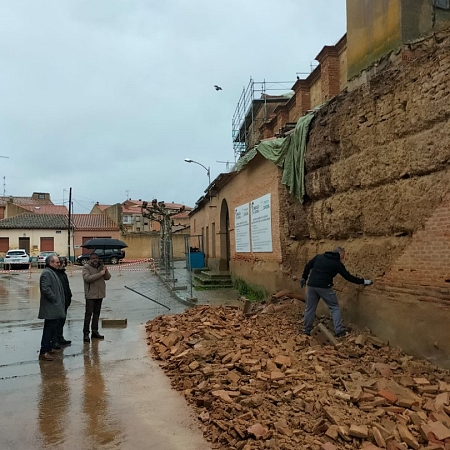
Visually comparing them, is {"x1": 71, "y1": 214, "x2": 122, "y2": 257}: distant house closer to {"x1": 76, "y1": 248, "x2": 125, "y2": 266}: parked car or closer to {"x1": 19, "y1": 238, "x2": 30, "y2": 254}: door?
{"x1": 19, "y1": 238, "x2": 30, "y2": 254}: door

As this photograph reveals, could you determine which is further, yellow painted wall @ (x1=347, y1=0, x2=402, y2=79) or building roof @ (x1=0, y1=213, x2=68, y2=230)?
building roof @ (x1=0, y1=213, x2=68, y2=230)

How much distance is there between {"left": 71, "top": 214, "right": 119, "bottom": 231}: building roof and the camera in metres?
49.7

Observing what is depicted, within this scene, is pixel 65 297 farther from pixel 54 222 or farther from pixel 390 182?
pixel 54 222

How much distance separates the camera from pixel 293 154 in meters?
10.6

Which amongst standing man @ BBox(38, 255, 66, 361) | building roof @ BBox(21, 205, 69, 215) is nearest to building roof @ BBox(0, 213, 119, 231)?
building roof @ BBox(21, 205, 69, 215)

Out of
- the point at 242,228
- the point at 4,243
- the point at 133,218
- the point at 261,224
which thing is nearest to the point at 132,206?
the point at 133,218

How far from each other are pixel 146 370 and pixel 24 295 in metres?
12.6

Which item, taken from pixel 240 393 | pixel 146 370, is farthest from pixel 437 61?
pixel 146 370

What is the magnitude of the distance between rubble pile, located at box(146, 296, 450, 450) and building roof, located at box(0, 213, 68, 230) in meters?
43.5

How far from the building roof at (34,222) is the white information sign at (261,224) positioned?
3901 cm

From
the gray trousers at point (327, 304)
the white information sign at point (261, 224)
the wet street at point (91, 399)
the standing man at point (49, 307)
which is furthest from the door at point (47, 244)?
the gray trousers at point (327, 304)

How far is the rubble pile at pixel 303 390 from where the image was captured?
406cm

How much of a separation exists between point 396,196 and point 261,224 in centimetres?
635

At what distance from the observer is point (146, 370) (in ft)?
22.0
